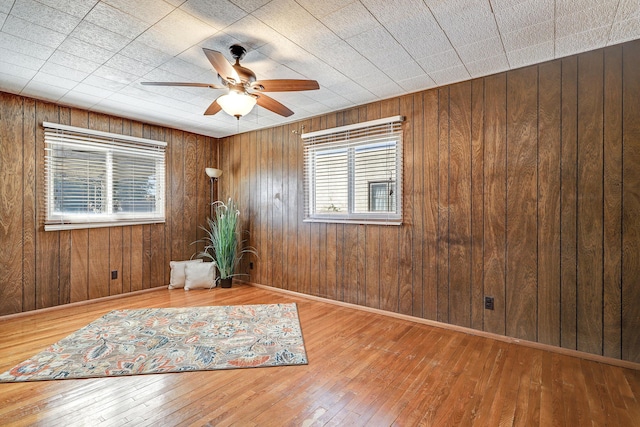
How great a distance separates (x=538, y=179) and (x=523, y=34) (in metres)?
1.14

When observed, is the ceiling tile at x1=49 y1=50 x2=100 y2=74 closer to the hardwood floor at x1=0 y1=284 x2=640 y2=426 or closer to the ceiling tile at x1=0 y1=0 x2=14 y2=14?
the ceiling tile at x1=0 y1=0 x2=14 y2=14

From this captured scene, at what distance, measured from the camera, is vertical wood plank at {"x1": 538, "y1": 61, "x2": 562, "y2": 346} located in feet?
8.18

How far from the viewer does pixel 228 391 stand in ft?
6.40

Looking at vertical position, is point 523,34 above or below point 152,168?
above

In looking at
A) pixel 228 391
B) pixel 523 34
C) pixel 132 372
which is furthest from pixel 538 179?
pixel 132 372

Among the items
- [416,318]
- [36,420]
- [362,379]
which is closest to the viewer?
[36,420]

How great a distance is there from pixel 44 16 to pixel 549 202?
151 inches

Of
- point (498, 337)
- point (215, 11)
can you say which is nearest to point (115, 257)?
point (215, 11)

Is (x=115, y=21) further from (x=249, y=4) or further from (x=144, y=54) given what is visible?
(x=249, y=4)

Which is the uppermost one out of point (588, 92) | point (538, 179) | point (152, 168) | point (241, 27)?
point (241, 27)

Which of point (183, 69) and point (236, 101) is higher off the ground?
point (183, 69)

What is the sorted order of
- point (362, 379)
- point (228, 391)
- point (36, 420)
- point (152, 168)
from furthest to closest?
point (152, 168) → point (362, 379) → point (228, 391) → point (36, 420)

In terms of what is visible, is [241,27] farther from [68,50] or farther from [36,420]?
[36,420]

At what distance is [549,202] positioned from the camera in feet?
8.29
